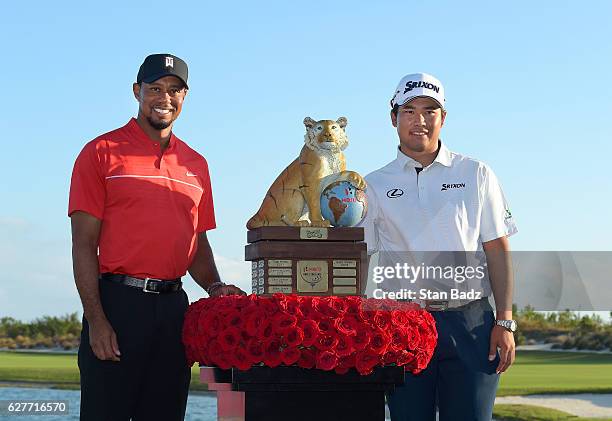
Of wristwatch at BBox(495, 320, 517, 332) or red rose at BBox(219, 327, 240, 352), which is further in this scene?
wristwatch at BBox(495, 320, 517, 332)

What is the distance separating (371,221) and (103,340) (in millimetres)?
1417

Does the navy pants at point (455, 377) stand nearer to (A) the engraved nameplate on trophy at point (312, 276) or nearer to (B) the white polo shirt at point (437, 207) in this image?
(B) the white polo shirt at point (437, 207)

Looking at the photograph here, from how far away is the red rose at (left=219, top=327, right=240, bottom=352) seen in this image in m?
3.87

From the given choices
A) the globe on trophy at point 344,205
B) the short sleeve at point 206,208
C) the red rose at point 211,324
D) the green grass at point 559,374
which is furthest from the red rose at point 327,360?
the green grass at point 559,374

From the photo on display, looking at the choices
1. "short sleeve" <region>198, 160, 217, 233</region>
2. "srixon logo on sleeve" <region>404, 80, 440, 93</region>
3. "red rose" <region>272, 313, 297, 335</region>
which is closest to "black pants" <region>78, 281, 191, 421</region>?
"short sleeve" <region>198, 160, 217, 233</region>

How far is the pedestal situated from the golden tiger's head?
125cm

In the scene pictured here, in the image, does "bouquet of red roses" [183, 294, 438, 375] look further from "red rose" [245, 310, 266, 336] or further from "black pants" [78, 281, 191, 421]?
"black pants" [78, 281, 191, 421]

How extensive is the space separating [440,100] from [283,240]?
102cm

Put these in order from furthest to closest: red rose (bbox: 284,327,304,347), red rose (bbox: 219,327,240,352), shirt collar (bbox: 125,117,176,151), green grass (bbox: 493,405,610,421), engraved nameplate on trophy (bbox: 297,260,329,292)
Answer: green grass (bbox: 493,405,610,421), shirt collar (bbox: 125,117,176,151), engraved nameplate on trophy (bbox: 297,260,329,292), red rose (bbox: 219,327,240,352), red rose (bbox: 284,327,304,347)

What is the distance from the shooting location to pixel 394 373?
3.97 metres

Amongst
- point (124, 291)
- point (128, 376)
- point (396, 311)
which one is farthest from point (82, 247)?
point (396, 311)

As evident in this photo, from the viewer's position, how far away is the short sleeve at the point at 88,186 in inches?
168

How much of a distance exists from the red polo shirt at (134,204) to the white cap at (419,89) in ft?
3.88

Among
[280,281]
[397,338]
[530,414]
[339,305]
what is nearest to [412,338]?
[397,338]
